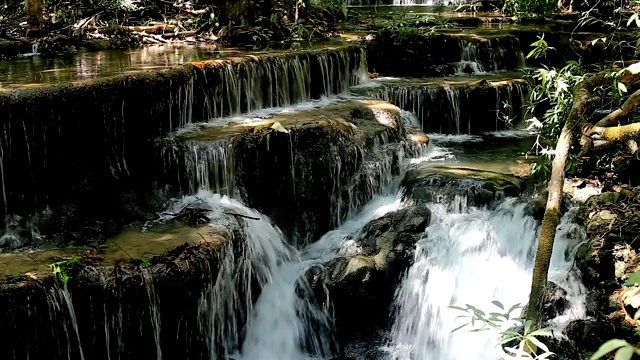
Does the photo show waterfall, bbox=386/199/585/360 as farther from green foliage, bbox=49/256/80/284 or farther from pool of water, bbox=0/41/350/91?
pool of water, bbox=0/41/350/91

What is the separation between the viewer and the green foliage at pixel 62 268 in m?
4.66

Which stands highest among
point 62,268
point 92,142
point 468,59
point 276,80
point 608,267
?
point 468,59

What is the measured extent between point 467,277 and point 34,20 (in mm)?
7866

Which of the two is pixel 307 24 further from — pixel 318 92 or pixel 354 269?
pixel 354 269

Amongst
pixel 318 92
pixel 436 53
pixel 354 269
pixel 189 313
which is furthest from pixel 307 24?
pixel 189 313

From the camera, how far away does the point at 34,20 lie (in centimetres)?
992

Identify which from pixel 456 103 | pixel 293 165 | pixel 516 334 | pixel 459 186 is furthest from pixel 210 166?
pixel 456 103

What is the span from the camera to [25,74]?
23.6 feet

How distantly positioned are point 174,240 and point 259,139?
1.67m

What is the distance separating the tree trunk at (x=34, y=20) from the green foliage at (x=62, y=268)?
6185 millimetres

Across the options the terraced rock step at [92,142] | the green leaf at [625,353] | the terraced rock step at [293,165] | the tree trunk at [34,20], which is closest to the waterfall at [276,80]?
the terraced rock step at [92,142]

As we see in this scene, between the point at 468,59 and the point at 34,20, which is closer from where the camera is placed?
the point at 34,20

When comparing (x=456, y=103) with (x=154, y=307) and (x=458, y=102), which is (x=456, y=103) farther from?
(x=154, y=307)

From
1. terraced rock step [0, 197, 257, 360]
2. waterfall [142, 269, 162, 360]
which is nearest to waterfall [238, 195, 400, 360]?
terraced rock step [0, 197, 257, 360]
